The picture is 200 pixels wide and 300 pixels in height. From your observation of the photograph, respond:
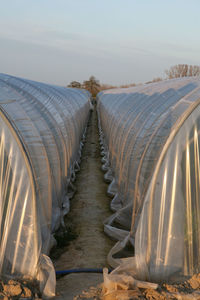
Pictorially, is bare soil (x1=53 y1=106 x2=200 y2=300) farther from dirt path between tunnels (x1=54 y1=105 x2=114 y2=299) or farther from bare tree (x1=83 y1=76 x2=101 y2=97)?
bare tree (x1=83 y1=76 x2=101 y2=97)

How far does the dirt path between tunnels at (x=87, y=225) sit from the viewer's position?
16.3 ft

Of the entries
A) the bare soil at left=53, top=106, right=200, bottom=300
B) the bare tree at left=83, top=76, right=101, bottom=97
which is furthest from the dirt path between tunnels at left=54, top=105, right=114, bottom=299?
the bare tree at left=83, top=76, right=101, bottom=97

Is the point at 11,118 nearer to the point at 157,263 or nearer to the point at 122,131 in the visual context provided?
the point at 157,263

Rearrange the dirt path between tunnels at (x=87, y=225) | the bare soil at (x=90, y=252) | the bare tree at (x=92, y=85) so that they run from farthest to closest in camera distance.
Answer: the bare tree at (x=92, y=85) < the dirt path between tunnels at (x=87, y=225) < the bare soil at (x=90, y=252)

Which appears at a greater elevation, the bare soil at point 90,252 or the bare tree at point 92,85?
the bare tree at point 92,85

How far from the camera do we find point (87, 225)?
21.2 ft

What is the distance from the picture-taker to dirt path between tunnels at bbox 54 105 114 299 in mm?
4961

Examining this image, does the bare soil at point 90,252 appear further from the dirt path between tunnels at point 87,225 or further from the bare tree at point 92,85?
the bare tree at point 92,85

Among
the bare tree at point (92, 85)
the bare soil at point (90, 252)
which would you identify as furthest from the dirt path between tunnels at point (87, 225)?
the bare tree at point (92, 85)

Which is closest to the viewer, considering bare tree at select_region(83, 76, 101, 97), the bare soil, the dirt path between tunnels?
the bare soil

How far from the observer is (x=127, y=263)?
417cm

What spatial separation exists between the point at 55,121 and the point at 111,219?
2697 mm

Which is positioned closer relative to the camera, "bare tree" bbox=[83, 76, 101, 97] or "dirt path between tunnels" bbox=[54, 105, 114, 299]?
"dirt path between tunnels" bbox=[54, 105, 114, 299]

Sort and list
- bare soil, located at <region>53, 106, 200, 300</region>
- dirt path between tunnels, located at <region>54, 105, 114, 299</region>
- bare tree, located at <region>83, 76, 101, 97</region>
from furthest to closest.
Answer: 1. bare tree, located at <region>83, 76, 101, 97</region>
2. dirt path between tunnels, located at <region>54, 105, 114, 299</region>
3. bare soil, located at <region>53, 106, 200, 300</region>
